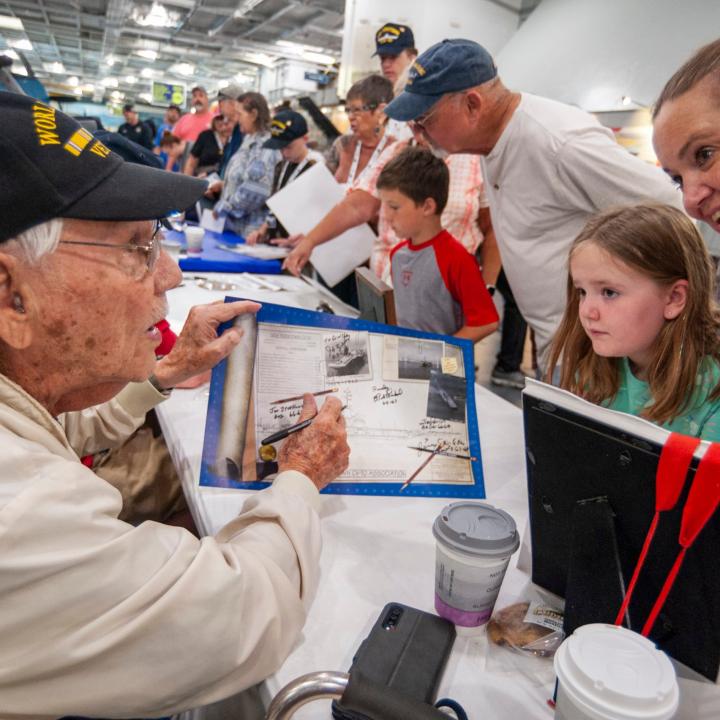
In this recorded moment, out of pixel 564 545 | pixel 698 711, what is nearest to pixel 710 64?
pixel 564 545

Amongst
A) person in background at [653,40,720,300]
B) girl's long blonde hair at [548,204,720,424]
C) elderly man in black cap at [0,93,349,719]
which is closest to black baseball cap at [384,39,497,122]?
girl's long blonde hair at [548,204,720,424]

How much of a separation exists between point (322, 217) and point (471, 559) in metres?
2.75

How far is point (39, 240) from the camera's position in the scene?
695mm

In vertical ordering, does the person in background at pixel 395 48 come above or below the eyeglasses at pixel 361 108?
above

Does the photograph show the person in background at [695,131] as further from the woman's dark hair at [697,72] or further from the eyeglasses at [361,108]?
the eyeglasses at [361,108]

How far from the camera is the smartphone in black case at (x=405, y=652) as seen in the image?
70cm

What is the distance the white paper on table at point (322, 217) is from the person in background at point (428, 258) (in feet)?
2.49

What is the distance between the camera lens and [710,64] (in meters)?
0.92

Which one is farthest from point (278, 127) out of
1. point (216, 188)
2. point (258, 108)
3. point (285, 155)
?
point (216, 188)

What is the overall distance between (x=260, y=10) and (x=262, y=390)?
11967 millimetres

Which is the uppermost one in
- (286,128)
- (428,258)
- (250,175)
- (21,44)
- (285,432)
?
(21,44)

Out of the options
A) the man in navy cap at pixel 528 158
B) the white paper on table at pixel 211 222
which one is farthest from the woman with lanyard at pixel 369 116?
the white paper on table at pixel 211 222

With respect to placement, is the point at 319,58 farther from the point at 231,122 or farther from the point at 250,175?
the point at 250,175

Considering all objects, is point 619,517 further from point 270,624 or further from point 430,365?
point 430,365
